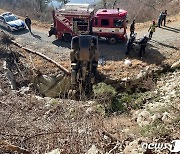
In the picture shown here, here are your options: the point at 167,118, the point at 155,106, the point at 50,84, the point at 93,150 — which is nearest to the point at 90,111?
the point at 155,106

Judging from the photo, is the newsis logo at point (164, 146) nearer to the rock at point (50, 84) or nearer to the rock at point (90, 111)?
the rock at point (90, 111)

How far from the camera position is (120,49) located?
17922mm

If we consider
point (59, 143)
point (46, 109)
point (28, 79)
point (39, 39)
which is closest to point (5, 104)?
point (46, 109)

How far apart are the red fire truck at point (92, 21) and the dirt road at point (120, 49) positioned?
0.74 metres

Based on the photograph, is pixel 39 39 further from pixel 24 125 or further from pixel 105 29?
pixel 24 125

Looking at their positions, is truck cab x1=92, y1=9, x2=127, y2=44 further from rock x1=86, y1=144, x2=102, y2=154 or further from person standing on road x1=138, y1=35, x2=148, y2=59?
rock x1=86, y1=144, x2=102, y2=154

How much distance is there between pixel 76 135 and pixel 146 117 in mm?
3307

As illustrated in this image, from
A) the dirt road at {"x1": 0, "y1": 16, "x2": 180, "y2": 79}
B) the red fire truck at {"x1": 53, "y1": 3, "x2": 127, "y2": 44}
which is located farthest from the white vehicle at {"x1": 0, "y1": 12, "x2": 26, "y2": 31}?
the red fire truck at {"x1": 53, "y1": 3, "x2": 127, "y2": 44}

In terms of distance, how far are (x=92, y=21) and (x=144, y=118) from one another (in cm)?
1006

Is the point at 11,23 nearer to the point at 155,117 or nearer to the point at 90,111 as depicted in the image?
the point at 90,111

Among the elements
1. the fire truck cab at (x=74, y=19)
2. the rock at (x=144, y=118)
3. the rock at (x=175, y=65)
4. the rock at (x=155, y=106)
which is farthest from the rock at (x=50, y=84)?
the rock at (x=144, y=118)

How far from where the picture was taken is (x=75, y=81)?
14422 millimetres

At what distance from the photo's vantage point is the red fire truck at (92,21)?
1802 centimetres

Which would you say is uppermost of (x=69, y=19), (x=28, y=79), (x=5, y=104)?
(x=69, y=19)
